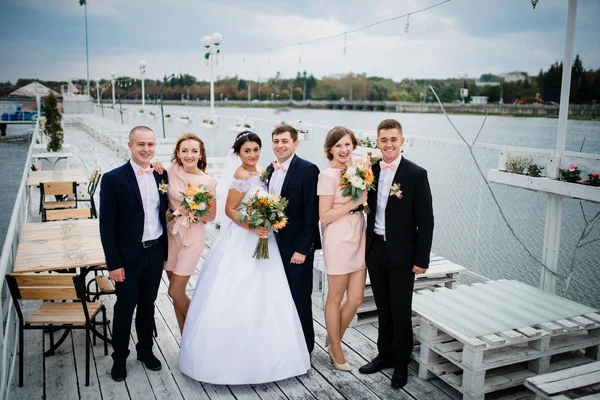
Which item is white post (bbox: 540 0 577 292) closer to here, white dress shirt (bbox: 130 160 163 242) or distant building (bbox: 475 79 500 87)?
distant building (bbox: 475 79 500 87)

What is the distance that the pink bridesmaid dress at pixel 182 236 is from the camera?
3807 millimetres

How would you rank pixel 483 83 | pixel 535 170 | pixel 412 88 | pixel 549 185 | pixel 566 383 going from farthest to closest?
pixel 412 88, pixel 483 83, pixel 535 170, pixel 549 185, pixel 566 383

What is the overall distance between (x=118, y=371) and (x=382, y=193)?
93.9 inches

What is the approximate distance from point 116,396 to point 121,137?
1608cm

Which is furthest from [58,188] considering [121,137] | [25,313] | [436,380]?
[121,137]

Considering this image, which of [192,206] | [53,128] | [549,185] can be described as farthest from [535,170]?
[53,128]

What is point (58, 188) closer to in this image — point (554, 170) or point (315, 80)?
point (554, 170)

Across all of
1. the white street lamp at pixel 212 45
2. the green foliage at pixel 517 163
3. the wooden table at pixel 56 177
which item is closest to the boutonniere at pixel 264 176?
the green foliage at pixel 517 163

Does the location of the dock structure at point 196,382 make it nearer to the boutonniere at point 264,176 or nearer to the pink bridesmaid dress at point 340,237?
the pink bridesmaid dress at point 340,237

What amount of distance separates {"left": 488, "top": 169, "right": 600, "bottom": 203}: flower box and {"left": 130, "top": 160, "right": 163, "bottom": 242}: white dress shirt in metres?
3.18

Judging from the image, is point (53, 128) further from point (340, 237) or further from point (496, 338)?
point (496, 338)

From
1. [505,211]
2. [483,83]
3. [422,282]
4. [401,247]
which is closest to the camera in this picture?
[401,247]

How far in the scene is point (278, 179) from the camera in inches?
144

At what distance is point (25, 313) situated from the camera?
4.84 metres
